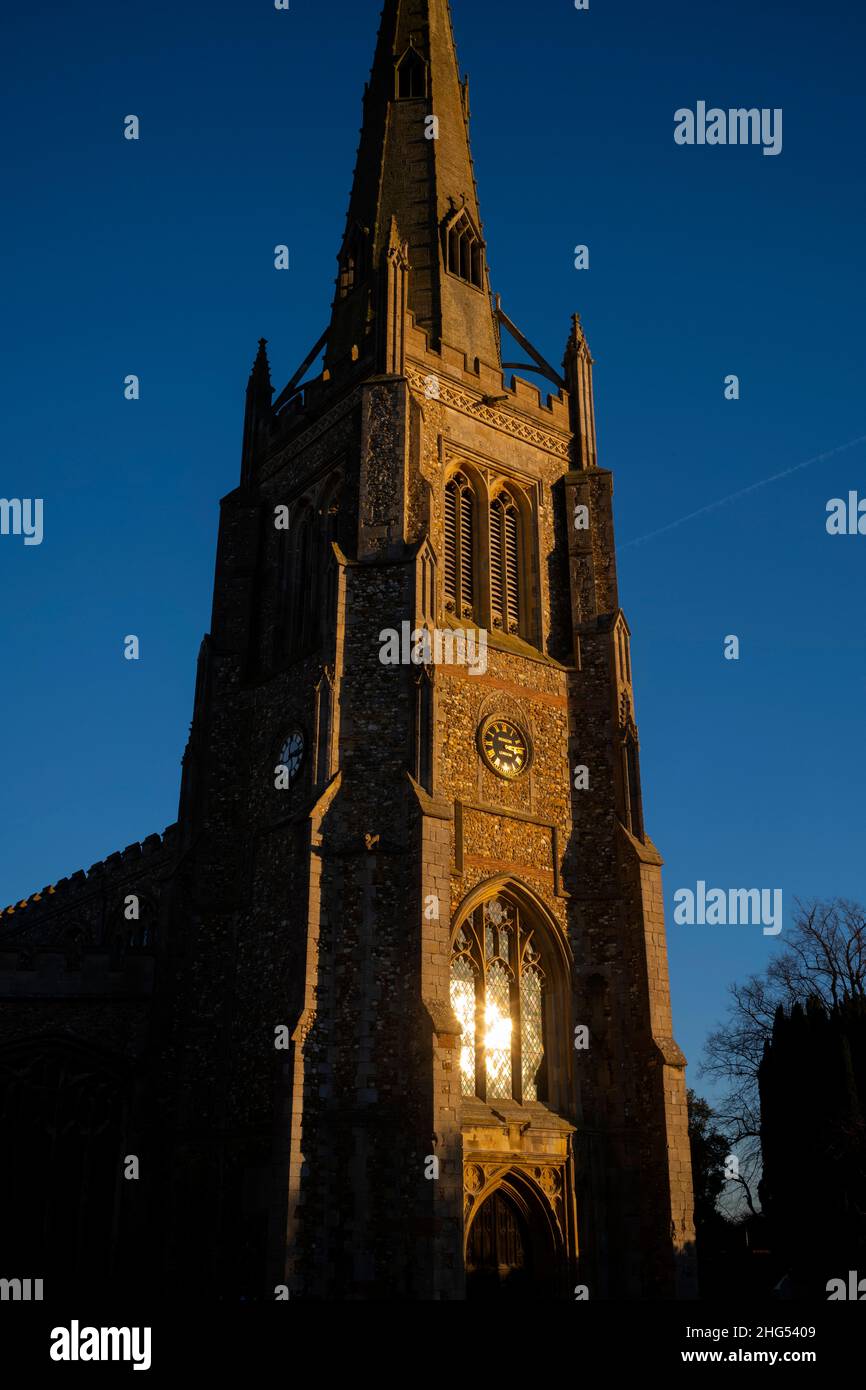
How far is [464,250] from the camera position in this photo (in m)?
31.8

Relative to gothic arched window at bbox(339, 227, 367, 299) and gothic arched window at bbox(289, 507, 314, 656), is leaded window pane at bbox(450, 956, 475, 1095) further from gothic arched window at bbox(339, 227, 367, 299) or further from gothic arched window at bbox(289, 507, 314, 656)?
gothic arched window at bbox(339, 227, 367, 299)

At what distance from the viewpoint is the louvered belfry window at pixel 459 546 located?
26672 millimetres

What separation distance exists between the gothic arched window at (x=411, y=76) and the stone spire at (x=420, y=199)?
0.09ft

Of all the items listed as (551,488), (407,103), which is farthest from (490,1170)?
(407,103)

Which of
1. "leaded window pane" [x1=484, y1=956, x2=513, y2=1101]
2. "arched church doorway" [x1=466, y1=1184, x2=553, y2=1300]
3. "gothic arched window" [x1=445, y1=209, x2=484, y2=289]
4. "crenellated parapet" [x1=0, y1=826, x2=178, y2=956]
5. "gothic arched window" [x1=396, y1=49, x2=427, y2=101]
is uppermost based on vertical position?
"gothic arched window" [x1=396, y1=49, x2=427, y2=101]

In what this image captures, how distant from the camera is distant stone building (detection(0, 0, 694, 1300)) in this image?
2053 cm

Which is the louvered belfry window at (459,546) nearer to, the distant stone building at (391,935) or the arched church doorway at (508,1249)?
the distant stone building at (391,935)

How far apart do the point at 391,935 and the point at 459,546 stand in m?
9.48

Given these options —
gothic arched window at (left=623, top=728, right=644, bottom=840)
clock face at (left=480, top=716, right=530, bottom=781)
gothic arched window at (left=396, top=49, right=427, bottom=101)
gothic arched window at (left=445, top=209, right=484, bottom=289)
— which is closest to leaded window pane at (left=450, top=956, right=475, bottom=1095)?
clock face at (left=480, top=716, right=530, bottom=781)

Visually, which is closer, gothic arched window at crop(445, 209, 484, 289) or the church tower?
the church tower

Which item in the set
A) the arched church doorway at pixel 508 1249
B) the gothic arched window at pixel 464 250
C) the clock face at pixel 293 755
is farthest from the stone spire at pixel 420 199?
the arched church doorway at pixel 508 1249

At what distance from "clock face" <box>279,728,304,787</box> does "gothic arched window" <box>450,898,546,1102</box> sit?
4.51 meters
